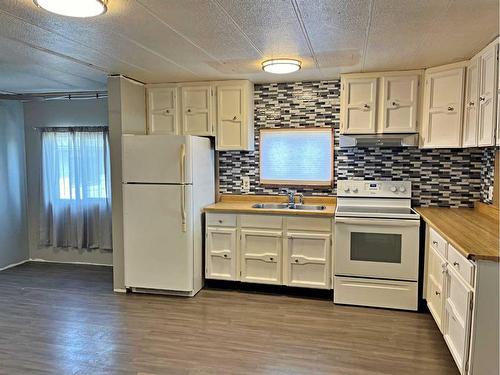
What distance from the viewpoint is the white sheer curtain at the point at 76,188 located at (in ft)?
15.5

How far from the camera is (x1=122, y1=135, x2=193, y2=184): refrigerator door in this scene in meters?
3.56

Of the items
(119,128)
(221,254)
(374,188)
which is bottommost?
(221,254)

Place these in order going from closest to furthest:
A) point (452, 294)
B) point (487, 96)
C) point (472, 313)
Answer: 1. point (472, 313)
2. point (452, 294)
3. point (487, 96)

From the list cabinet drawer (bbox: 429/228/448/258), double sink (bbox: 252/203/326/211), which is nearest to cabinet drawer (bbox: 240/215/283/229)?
double sink (bbox: 252/203/326/211)

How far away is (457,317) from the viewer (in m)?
2.26

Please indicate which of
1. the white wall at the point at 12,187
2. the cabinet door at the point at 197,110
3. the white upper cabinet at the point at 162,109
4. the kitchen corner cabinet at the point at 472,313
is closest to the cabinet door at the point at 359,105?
the cabinet door at the point at 197,110

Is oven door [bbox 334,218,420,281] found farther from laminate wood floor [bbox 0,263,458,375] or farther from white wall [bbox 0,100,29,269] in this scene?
white wall [bbox 0,100,29,269]

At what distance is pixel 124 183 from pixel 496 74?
3.14 meters

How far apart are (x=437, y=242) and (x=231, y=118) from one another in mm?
2222

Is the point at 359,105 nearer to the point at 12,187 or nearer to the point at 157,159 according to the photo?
the point at 157,159

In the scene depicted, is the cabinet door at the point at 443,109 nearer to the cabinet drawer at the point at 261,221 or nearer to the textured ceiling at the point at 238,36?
the textured ceiling at the point at 238,36

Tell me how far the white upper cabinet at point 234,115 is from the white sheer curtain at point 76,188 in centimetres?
160

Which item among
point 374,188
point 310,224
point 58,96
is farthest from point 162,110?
point 374,188

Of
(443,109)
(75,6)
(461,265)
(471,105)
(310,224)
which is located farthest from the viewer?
(310,224)
